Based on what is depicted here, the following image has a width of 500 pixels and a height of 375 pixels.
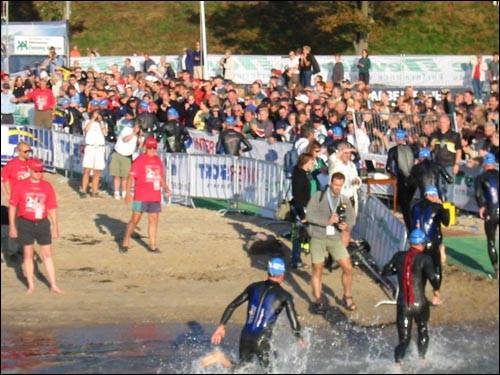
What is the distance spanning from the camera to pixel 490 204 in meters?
17.3

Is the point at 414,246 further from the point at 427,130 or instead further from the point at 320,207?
the point at 427,130

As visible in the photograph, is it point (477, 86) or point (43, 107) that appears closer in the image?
point (43, 107)

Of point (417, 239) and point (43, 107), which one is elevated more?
point (43, 107)

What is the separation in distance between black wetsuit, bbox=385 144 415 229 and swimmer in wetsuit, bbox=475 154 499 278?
74.3 inches

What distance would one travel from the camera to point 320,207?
16.0 meters

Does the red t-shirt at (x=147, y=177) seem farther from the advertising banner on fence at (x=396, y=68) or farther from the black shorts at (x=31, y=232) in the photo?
the advertising banner on fence at (x=396, y=68)

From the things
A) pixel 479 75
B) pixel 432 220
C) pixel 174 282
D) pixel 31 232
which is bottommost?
pixel 174 282

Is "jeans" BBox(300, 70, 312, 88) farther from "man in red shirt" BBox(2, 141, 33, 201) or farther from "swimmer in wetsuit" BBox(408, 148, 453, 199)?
"man in red shirt" BBox(2, 141, 33, 201)

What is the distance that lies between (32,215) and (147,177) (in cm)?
243

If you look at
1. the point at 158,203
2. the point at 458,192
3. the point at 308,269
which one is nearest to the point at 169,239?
the point at 158,203

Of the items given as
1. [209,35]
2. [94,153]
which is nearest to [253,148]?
[94,153]

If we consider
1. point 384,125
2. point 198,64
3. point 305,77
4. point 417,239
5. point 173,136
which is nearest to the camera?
point 417,239

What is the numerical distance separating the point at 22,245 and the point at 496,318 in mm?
6392

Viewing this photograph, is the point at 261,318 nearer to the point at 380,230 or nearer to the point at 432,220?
the point at 432,220
